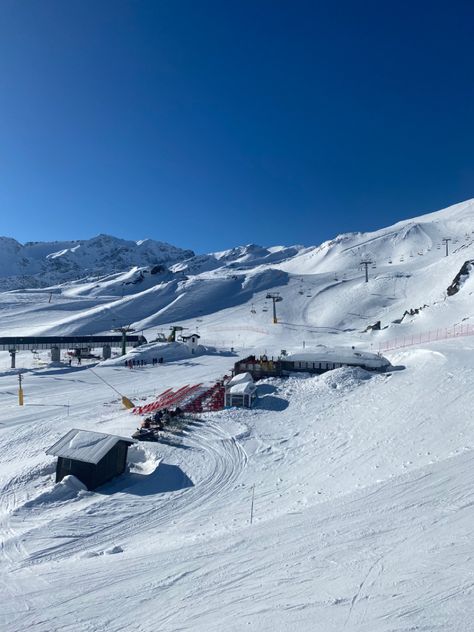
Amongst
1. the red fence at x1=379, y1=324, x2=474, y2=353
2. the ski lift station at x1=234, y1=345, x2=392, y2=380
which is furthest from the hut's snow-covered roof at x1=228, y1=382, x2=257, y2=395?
the red fence at x1=379, y1=324, x2=474, y2=353

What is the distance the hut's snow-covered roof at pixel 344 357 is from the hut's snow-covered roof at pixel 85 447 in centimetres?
1543

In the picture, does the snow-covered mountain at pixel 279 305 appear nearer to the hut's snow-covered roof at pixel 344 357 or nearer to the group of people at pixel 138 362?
the group of people at pixel 138 362

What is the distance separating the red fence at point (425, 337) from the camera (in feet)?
127

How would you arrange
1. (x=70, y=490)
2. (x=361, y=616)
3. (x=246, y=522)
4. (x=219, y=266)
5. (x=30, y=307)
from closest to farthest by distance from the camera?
(x=361, y=616), (x=246, y=522), (x=70, y=490), (x=30, y=307), (x=219, y=266)

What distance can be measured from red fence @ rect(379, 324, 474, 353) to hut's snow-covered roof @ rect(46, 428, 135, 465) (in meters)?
29.4

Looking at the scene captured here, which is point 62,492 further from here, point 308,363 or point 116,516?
point 308,363

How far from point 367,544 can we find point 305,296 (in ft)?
247

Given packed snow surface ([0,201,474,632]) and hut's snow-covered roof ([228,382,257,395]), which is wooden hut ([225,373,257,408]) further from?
packed snow surface ([0,201,474,632])

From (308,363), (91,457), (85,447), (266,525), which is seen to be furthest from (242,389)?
(266,525)

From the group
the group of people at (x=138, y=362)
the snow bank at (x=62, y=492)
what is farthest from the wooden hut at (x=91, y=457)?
the group of people at (x=138, y=362)

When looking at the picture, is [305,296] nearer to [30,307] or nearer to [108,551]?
[30,307]

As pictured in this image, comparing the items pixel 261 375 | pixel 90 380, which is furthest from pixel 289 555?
pixel 90 380

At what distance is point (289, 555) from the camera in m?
8.59

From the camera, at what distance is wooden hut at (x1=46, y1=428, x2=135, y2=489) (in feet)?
49.6
